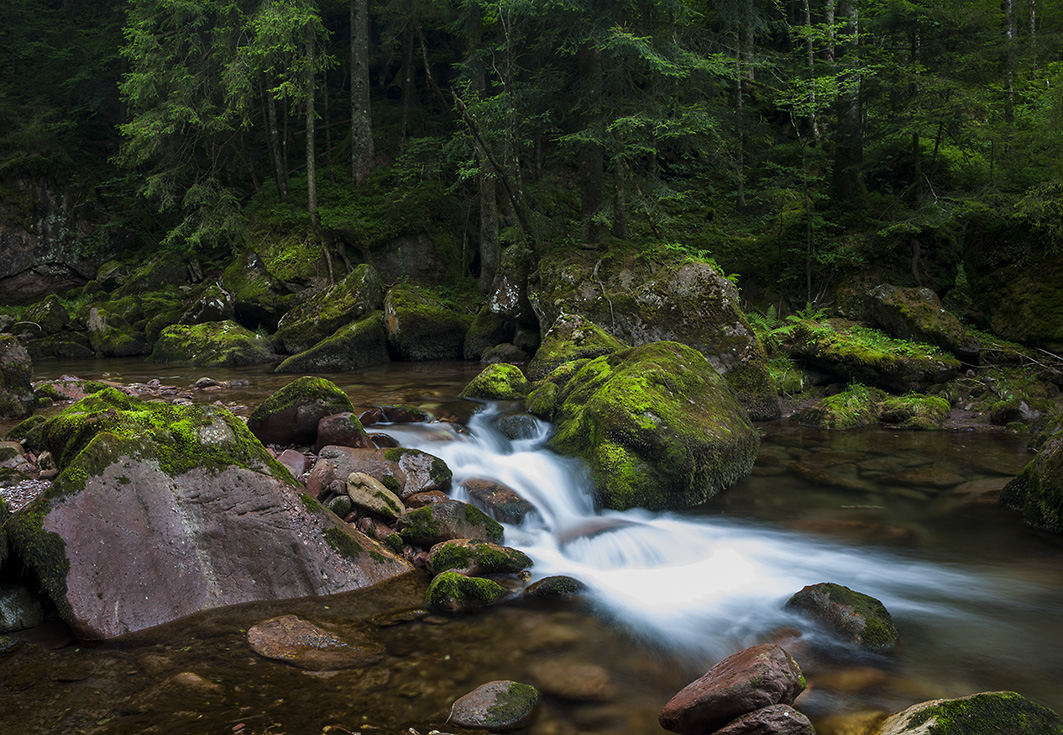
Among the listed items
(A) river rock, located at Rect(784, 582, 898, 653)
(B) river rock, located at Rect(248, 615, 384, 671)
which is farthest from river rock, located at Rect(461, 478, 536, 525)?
(A) river rock, located at Rect(784, 582, 898, 653)

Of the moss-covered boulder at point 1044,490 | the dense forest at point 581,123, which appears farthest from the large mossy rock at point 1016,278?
the moss-covered boulder at point 1044,490

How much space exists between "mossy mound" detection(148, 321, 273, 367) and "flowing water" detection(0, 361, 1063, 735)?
957cm

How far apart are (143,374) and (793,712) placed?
1429cm

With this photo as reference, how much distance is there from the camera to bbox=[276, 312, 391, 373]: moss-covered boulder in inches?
564

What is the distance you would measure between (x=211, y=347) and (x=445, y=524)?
41.9 ft

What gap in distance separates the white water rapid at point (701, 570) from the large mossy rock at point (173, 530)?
1.80 m

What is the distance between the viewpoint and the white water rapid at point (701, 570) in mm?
4648

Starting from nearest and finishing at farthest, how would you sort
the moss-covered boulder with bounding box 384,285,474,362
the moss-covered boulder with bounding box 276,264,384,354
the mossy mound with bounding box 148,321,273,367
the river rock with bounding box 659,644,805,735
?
the river rock with bounding box 659,644,805,735
the mossy mound with bounding box 148,321,273,367
the moss-covered boulder with bounding box 384,285,474,362
the moss-covered boulder with bounding box 276,264,384,354

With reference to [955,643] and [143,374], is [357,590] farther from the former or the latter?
[143,374]

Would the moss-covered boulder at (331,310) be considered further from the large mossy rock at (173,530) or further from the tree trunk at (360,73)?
the large mossy rock at (173,530)

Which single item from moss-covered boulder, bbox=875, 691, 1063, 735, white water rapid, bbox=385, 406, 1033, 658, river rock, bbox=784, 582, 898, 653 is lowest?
white water rapid, bbox=385, 406, 1033, 658

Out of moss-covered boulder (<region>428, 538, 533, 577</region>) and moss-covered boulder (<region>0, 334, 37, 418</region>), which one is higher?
moss-covered boulder (<region>0, 334, 37, 418</region>)

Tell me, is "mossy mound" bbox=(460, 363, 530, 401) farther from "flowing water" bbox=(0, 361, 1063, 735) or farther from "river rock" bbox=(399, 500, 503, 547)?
"river rock" bbox=(399, 500, 503, 547)

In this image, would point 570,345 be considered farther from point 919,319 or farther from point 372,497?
point 919,319
